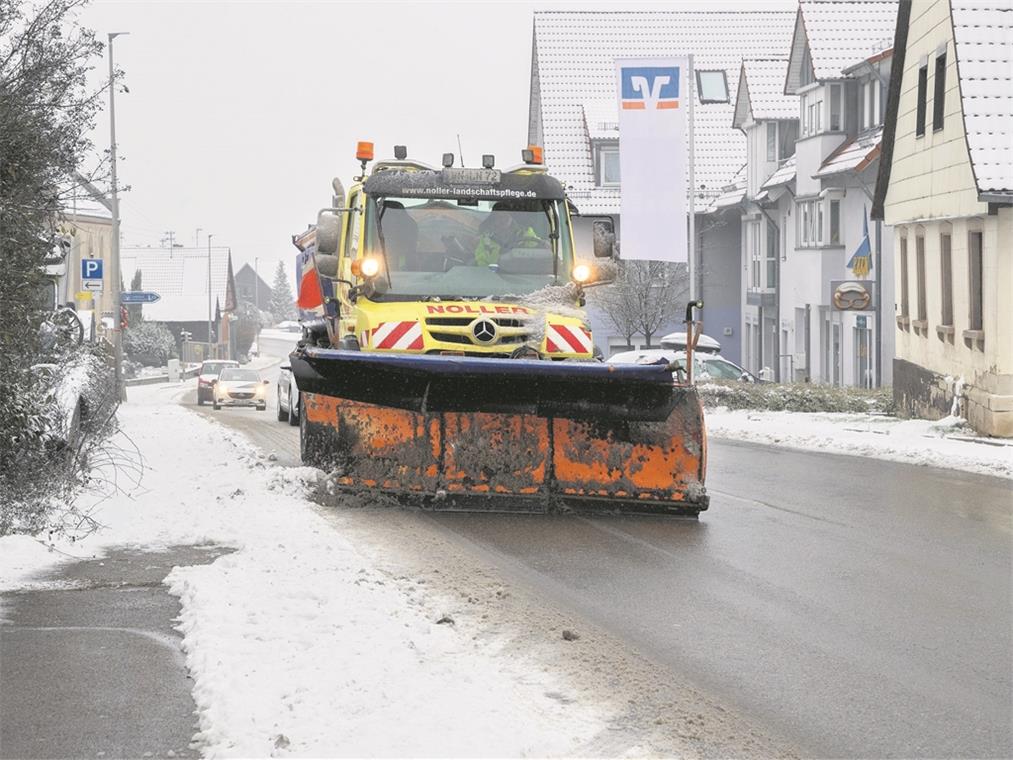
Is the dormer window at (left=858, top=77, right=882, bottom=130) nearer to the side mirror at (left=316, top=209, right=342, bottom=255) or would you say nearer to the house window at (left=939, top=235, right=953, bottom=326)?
the house window at (left=939, top=235, right=953, bottom=326)

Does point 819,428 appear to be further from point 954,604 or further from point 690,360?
point 954,604

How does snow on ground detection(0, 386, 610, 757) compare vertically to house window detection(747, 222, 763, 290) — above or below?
below

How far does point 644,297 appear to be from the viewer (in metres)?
46.6

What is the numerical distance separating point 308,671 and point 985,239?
58.1 feet

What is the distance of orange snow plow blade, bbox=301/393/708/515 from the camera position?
12.1m

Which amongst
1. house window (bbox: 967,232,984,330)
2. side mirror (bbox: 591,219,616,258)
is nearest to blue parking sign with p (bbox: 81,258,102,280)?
house window (bbox: 967,232,984,330)

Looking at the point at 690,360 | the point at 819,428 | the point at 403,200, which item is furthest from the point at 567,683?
the point at 819,428

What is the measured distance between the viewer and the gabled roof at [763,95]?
45.5 meters

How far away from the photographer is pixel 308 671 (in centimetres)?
660

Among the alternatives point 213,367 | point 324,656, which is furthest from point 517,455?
point 213,367

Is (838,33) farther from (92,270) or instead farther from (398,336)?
(398,336)

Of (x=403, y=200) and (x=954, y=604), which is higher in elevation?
(x=403, y=200)

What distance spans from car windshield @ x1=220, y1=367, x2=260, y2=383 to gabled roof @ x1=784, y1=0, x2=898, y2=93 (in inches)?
678

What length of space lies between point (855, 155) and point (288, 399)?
16.4 m
